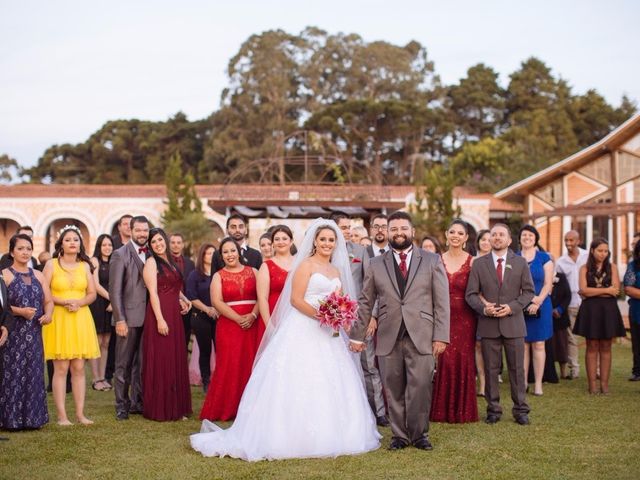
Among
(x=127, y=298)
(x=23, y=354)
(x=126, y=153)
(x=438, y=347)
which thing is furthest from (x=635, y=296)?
(x=126, y=153)

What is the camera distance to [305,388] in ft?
20.9

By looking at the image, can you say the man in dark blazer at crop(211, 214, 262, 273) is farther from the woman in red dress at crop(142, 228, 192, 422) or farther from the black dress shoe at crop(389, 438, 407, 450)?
the black dress shoe at crop(389, 438, 407, 450)

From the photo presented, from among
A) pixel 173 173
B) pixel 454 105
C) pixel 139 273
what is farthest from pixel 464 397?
pixel 454 105

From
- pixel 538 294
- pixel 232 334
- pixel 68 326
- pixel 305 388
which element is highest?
pixel 538 294

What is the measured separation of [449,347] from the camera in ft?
25.5

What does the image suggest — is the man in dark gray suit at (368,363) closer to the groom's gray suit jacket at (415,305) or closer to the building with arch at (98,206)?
the groom's gray suit jacket at (415,305)

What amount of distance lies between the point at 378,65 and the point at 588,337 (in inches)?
1968

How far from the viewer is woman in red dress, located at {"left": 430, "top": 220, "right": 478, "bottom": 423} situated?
25.1ft

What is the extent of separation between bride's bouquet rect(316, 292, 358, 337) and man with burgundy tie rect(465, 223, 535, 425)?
1.79 metres

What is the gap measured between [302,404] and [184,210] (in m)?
29.7

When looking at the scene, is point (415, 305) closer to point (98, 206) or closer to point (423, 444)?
point (423, 444)

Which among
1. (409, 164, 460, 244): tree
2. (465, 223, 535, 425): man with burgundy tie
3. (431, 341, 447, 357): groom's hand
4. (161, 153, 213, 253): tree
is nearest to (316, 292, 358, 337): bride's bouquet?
(431, 341, 447, 357): groom's hand

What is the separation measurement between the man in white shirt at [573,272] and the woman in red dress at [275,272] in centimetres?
473

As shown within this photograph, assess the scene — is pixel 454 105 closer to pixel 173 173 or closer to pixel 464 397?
pixel 173 173
